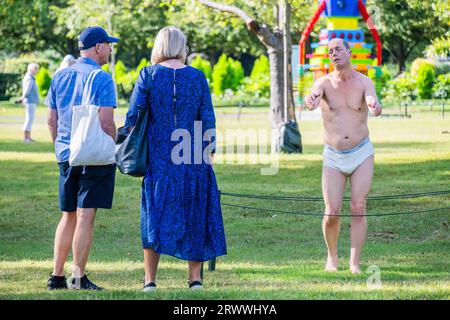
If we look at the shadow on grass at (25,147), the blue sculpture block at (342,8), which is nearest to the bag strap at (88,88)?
the shadow on grass at (25,147)

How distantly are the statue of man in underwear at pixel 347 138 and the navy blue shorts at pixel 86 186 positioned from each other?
2019 mm

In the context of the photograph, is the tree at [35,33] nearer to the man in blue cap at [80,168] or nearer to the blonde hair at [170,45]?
the man in blue cap at [80,168]

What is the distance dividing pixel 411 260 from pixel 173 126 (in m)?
3.61

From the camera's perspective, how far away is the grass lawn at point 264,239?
8188mm

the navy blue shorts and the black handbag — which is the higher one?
the black handbag

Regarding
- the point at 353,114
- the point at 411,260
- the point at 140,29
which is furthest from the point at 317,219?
the point at 140,29

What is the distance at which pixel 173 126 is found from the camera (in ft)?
25.7

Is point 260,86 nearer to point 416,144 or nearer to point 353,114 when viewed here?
point 416,144

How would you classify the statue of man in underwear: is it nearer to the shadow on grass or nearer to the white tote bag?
the white tote bag

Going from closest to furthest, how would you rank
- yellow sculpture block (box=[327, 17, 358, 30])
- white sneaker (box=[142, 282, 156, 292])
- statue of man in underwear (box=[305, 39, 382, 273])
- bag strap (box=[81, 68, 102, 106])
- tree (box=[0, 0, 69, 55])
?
white sneaker (box=[142, 282, 156, 292]) → bag strap (box=[81, 68, 102, 106]) → statue of man in underwear (box=[305, 39, 382, 273]) → yellow sculpture block (box=[327, 17, 358, 30]) → tree (box=[0, 0, 69, 55])

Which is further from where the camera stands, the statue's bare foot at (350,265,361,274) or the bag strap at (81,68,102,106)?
the statue's bare foot at (350,265,361,274)

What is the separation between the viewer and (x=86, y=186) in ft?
26.5

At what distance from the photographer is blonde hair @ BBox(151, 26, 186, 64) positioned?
779 cm

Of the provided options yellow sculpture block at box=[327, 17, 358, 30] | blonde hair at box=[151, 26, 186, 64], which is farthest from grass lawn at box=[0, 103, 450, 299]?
yellow sculpture block at box=[327, 17, 358, 30]
